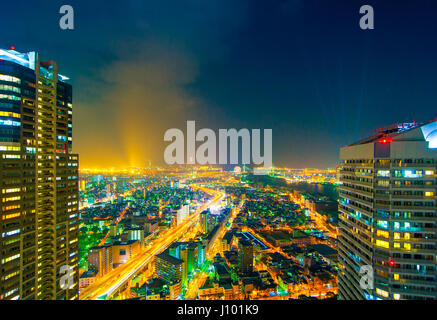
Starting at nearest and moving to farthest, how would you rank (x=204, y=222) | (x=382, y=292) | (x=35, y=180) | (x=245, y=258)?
1. (x=382, y=292)
2. (x=35, y=180)
3. (x=245, y=258)
4. (x=204, y=222)

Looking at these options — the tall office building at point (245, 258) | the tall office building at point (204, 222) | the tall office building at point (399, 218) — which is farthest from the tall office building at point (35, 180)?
the tall office building at point (204, 222)

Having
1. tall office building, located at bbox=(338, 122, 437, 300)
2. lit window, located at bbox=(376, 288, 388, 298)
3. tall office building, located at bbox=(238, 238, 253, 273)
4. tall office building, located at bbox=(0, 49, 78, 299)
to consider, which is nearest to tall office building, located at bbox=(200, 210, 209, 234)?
tall office building, located at bbox=(238, 238, 253, 273)

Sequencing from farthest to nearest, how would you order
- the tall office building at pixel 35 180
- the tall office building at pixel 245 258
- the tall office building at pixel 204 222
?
the tall office building at pixel 204 222, the tall office building at pixel 245 258, the tall office building at pixel 35 180

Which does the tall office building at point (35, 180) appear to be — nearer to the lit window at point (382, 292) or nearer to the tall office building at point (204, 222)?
the lit window at point (382, 292)

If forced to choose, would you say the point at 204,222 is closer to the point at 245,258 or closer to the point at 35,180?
the point at 245,258

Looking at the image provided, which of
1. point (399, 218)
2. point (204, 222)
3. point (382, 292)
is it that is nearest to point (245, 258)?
point (204, 222)

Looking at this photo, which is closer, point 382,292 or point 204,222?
point 382,292

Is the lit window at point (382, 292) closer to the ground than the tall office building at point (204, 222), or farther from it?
farther from it
